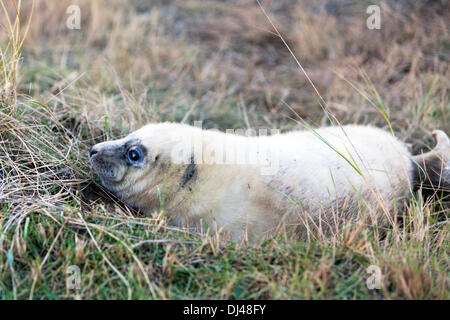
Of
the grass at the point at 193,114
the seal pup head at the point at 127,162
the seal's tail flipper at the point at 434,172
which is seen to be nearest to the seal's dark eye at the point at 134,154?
the seal pup head at the point at 127,162

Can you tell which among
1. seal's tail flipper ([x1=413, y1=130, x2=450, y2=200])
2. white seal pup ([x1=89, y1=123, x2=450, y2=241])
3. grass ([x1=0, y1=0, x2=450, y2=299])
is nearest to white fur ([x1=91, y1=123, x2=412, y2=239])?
white seal pup ([x1=89, y1=123, x2=450, y2=241])

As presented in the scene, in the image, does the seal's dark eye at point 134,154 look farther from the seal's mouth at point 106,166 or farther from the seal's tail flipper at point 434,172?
the seal's tail flipper at point 434,172

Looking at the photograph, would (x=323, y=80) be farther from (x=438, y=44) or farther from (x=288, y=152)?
(x=288, y=152)

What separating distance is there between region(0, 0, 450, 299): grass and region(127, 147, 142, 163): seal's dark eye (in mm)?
322

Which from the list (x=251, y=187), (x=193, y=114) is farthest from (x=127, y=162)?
(x=193, y=114)

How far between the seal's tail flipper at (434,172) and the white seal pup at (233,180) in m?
0.31

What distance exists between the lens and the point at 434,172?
389 centimetres

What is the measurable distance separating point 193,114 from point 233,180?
2.05 m

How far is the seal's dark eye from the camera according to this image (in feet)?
10.9

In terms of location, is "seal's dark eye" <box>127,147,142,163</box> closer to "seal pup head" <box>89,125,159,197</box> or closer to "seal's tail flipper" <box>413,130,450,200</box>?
"seal pup head" <box>89,125,159,197</box>

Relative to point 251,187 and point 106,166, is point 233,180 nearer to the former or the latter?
point 251,187

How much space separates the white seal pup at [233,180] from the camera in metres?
3.22
